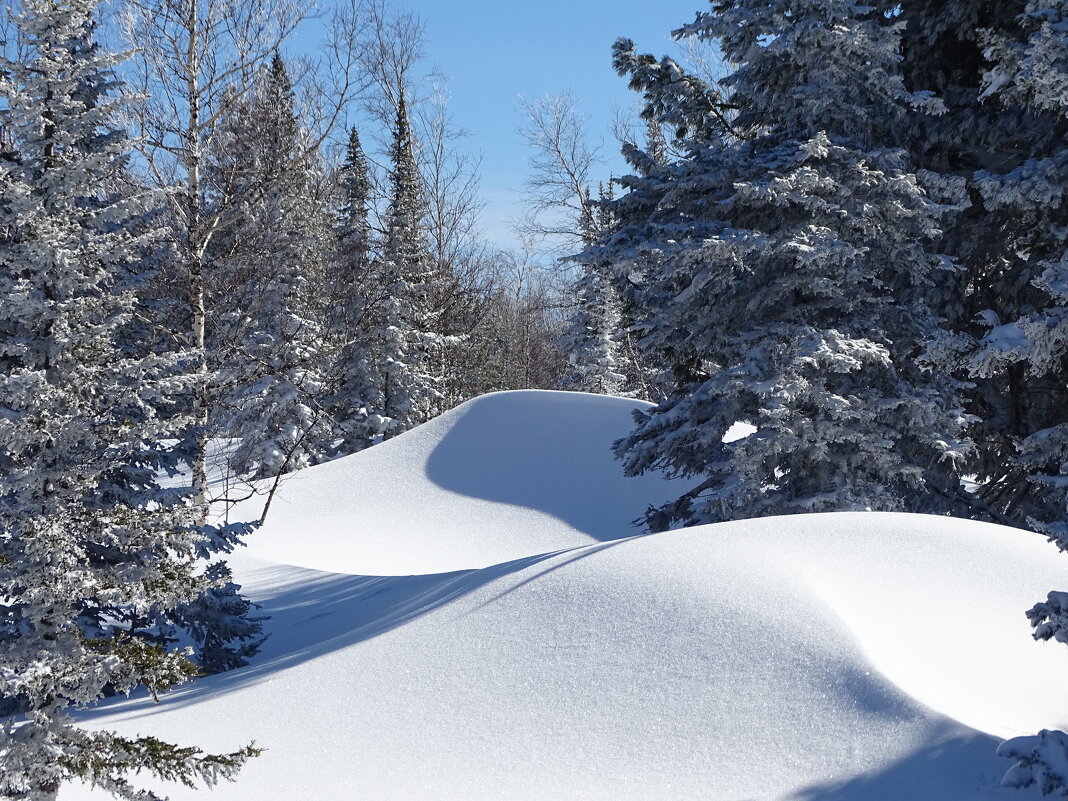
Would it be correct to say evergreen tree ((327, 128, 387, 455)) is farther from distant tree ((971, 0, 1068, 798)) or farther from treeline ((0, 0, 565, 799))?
distant tree ((971, 0, 1068, 798))

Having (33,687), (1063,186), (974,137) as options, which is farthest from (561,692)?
(974,137)

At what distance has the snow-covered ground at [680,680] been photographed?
13.1ft

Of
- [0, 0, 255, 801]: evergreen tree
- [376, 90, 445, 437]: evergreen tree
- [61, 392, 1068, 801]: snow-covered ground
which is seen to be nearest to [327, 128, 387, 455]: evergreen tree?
[376, 90, 445, 437]: evergreen tree

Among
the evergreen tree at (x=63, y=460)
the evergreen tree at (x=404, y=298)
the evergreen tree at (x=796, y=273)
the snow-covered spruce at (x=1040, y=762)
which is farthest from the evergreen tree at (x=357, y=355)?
the snow-covered spruce at (x=1040, y=762)

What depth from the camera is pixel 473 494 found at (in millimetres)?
12938

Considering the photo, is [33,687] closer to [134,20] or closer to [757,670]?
[757,670]

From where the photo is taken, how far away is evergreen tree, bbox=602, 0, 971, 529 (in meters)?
8.36

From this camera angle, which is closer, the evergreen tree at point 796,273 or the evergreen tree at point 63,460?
the evergreen tree at point 63,460

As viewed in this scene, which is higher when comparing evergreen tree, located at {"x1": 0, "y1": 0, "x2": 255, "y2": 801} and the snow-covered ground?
evergreen tree, located at {"x1": 0, "y1": 0, "x2": 255, "y2": 801}

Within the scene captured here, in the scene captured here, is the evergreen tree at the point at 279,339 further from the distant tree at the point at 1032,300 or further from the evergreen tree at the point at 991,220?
the distant tree at the point at 1032,300

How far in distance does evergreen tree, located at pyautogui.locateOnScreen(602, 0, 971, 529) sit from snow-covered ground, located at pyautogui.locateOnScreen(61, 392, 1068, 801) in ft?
8.13

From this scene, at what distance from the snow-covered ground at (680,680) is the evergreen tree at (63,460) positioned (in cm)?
87

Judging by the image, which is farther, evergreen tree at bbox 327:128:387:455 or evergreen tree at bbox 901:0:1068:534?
evergreen tree at bbox 327:128:387:455

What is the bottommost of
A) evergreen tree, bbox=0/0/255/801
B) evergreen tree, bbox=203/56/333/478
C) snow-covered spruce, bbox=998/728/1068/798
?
snow-covered spruce, bbox=998/728/1068/798
